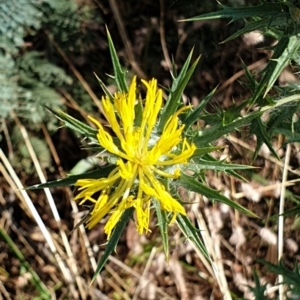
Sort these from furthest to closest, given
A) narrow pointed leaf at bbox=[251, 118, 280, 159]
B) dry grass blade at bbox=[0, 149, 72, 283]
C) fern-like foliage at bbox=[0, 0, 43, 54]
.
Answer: dry grass blade at bbox=[0, 149, 72, 283] < fern-like foliage at bbox=[0, 0, 43, 54] < narrow pointed leaf at bbox=[251, 118, 280, 159]

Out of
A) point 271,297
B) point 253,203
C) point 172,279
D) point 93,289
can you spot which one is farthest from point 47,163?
point 271,297

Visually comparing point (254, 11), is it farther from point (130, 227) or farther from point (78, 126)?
point (130, 227)

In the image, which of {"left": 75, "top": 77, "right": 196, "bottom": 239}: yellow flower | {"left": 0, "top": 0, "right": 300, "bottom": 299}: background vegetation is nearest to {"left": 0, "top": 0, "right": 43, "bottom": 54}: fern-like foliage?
{"left": 0, "top": 0, "right": 300, "bottom": 299}: background vegetation

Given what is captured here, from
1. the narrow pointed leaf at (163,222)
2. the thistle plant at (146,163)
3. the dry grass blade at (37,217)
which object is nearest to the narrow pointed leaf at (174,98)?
the thistle plant at (146,163)

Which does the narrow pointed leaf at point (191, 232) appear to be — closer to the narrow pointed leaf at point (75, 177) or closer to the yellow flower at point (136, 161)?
the yellow flower at point (136, 161)

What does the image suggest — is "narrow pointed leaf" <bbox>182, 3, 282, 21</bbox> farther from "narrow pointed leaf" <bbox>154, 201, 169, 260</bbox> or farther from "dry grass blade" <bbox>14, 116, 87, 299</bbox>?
"dry grass blade" <bbox>14, 116, 87, 299</bbox>

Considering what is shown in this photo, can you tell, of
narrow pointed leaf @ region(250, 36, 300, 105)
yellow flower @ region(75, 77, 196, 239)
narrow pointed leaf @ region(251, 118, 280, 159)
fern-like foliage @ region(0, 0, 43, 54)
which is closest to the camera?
yellow flower @ region(75, 77, 196, 239)
